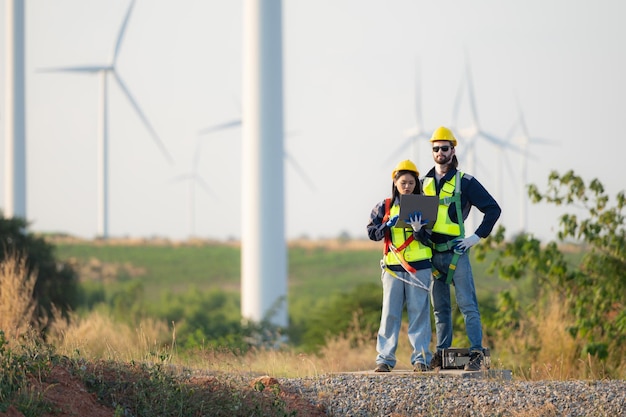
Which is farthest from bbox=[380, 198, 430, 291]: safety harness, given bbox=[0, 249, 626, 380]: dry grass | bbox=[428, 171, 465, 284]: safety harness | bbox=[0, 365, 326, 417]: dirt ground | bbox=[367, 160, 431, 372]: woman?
bbox=[0, 249, 626, 380]: dry grass

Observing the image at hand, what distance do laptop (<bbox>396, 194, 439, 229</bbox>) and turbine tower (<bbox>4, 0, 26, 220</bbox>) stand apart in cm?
2272

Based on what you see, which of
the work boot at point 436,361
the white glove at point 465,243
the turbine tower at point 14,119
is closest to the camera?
the white glove at point 465,243

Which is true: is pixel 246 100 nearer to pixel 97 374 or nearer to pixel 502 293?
pixel 502 293

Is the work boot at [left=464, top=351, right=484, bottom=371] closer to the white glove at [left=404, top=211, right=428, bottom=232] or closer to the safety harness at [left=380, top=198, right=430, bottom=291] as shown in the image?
the safety harness at [left=380, top=198, right=430, bottom=291]

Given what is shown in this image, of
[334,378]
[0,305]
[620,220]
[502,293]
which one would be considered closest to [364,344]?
[502,293]

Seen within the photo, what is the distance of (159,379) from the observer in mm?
9203

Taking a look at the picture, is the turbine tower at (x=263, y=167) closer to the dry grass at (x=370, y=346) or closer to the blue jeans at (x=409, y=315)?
the dry grass at (x=370, y=346)

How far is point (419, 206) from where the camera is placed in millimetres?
10305

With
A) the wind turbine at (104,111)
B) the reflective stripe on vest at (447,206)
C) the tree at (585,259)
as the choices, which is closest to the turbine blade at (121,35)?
the wind turbine at (104,111)

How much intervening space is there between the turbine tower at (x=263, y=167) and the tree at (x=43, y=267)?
386 centimetres

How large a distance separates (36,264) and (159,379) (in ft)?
52.5

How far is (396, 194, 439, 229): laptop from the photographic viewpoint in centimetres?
1028

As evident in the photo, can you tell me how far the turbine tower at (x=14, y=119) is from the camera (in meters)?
31.9

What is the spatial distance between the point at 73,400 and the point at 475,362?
13.1 feet
